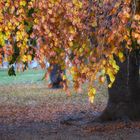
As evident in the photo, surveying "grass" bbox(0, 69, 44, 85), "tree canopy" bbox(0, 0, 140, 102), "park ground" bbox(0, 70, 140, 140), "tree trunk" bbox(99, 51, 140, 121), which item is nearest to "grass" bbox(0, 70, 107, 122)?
"park ground" bbox(0, 70, 140, 140)

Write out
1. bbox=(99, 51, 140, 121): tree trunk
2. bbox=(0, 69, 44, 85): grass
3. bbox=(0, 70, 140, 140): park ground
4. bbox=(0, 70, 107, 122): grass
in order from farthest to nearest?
bbox=(0, 69, 44, 85): grass
bbox=(0, 70, 107, 122): grass
bbox=(99, 51, 140, 121): tree trunk
bbox=(0, 70, 140, 140): park ground

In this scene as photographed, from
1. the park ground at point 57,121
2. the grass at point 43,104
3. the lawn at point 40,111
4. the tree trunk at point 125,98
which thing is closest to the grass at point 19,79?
the lawn at point 40,111

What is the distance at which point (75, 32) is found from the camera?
6031 millimetres

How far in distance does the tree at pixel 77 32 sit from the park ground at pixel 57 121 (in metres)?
A: 6.85

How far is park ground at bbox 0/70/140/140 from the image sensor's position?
13.3 metres

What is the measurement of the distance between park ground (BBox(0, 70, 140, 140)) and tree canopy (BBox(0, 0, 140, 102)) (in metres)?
6.83

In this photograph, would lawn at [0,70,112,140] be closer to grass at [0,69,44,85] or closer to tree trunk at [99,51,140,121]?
tree trunk at [99,51,140,121]

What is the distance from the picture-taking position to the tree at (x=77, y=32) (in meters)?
5.66

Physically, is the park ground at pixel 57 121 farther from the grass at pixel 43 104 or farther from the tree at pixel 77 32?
the tree at pixel 77 32

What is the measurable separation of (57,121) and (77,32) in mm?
10624

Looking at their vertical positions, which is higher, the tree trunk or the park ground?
the tree trunk

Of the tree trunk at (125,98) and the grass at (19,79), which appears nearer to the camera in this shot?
the tree trunk at (125,98)

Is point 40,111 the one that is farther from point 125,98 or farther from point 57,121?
point 125,98

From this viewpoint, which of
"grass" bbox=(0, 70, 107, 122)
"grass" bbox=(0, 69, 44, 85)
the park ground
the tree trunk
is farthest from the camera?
"grass" bbox=(0, 69, 44, 85)
